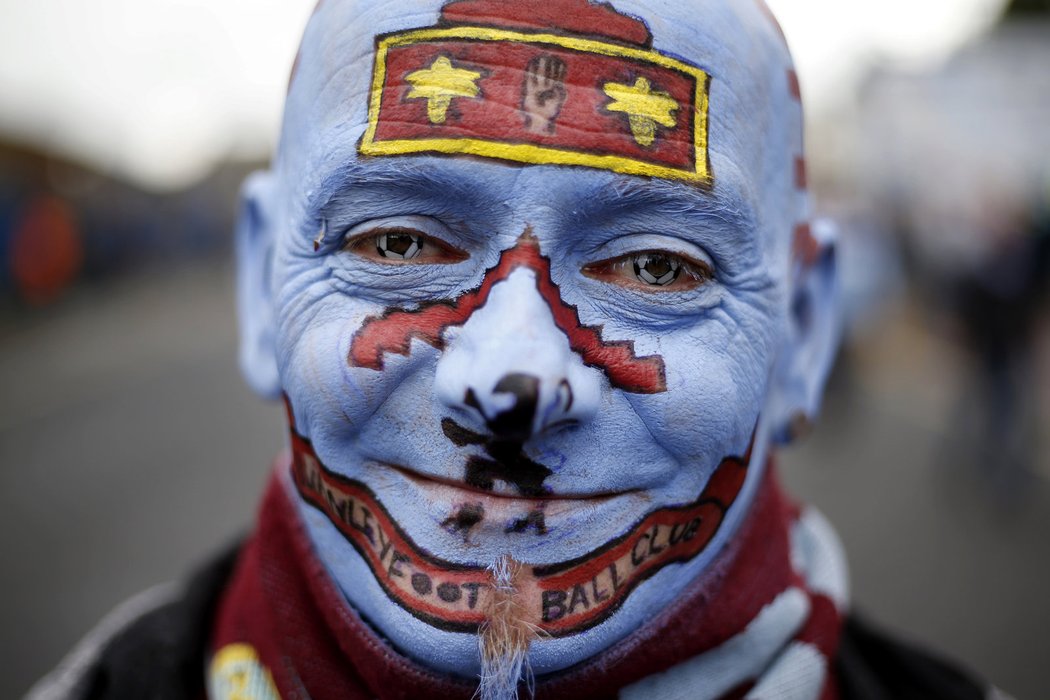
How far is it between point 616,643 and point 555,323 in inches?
19.4

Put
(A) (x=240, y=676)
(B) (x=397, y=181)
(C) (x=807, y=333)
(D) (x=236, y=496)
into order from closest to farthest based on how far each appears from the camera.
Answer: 1. (B) (x=397, y=181)
2. (A) (x=240, y=676)
3. (C) (x=807, y=333)
4. (D) (x=236, y=496)

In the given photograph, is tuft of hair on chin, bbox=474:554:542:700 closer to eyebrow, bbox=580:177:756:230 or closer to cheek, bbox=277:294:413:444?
cheek, bbox=277:294:413:444

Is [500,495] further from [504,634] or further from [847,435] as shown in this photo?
[847,435]

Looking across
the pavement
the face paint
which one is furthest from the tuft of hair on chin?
the pavement

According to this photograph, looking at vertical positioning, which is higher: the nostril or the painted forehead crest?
the painted forehead crest

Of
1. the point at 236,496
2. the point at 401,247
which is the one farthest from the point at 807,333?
the point at 236,496

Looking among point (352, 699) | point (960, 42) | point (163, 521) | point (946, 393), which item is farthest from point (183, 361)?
point (960, 42)

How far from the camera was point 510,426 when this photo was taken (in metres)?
1.16

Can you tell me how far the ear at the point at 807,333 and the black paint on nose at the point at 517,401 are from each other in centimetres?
59

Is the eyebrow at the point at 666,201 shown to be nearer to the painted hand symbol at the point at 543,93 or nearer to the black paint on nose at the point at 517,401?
the painted hand symbol at the point at 543,93

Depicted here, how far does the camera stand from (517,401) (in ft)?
3.76

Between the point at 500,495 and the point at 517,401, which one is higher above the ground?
the point at 517,401

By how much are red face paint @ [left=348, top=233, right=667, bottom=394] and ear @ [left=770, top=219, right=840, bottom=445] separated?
41 centimetres

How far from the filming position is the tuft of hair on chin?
1204 mm
